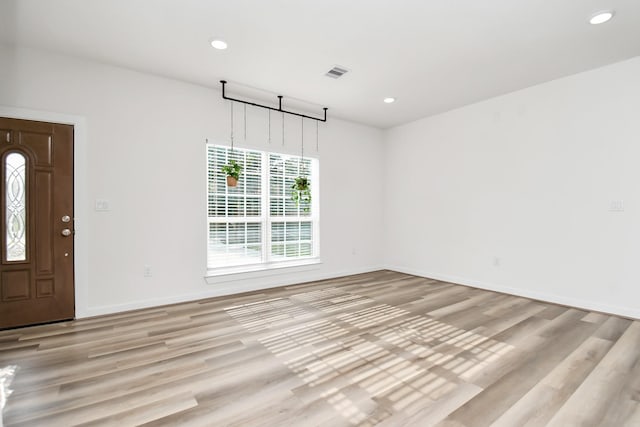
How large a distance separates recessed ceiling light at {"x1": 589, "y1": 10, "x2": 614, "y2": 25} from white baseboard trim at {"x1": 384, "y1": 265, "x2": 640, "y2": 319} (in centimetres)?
299

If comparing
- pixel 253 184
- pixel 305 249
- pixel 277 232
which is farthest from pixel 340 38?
pixel 305 249

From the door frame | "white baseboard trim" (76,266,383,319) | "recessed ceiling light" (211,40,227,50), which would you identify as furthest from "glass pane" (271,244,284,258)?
"recessed ceiling light" (211,40,227,50)

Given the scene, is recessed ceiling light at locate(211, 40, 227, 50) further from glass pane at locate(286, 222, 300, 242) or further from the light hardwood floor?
the light hardwood floor

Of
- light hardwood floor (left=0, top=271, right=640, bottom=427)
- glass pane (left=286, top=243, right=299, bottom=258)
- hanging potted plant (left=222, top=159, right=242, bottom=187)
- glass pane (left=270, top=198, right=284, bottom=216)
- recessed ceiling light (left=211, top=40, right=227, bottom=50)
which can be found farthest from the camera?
glass pane (left=286, top=243, right=299, bottom=258)

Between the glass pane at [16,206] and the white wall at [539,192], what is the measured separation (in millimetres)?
5466

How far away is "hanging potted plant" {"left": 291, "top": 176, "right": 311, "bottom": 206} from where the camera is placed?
4887 millimetres

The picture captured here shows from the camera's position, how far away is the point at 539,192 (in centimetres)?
404

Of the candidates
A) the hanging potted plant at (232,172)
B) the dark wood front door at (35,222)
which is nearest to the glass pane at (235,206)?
the hanging potted plant at (232,172)

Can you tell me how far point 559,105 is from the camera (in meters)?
3.86

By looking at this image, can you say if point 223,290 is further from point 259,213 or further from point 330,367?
point 330,367

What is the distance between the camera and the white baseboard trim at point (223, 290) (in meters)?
3.45

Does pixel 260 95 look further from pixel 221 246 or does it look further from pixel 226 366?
pixel 226 366

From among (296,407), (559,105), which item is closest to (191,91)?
(296,407)

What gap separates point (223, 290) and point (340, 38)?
346cm
